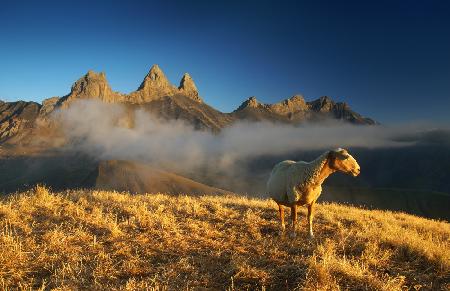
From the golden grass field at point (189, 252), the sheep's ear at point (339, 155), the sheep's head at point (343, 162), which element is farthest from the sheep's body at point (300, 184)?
the golden grass field at point (189, 252)

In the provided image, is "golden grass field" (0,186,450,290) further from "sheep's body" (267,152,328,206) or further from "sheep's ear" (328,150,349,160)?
"sheep's ear" (328,150,349,160)

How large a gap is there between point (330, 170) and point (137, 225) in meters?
6.47

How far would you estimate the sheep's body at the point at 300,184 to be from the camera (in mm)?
12344

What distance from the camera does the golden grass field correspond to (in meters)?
8.00

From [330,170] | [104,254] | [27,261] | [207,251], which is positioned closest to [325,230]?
[330,170]

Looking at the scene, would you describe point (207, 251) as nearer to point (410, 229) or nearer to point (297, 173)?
point (297, 173)

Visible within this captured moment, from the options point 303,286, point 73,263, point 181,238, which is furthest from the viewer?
point 181,238

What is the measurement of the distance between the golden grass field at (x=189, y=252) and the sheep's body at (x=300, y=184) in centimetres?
125

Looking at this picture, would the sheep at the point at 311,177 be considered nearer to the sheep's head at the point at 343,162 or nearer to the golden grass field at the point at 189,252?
the sheep's head at the point at 343,162

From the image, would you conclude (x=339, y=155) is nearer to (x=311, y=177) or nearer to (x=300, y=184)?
(x=311, y=177)

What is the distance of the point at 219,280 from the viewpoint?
8.20 m

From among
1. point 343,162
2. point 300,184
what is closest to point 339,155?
point 343,162

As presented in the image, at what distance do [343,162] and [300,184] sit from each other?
1.53 m

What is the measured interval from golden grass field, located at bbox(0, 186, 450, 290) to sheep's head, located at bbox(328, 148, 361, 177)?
6.57 feet
